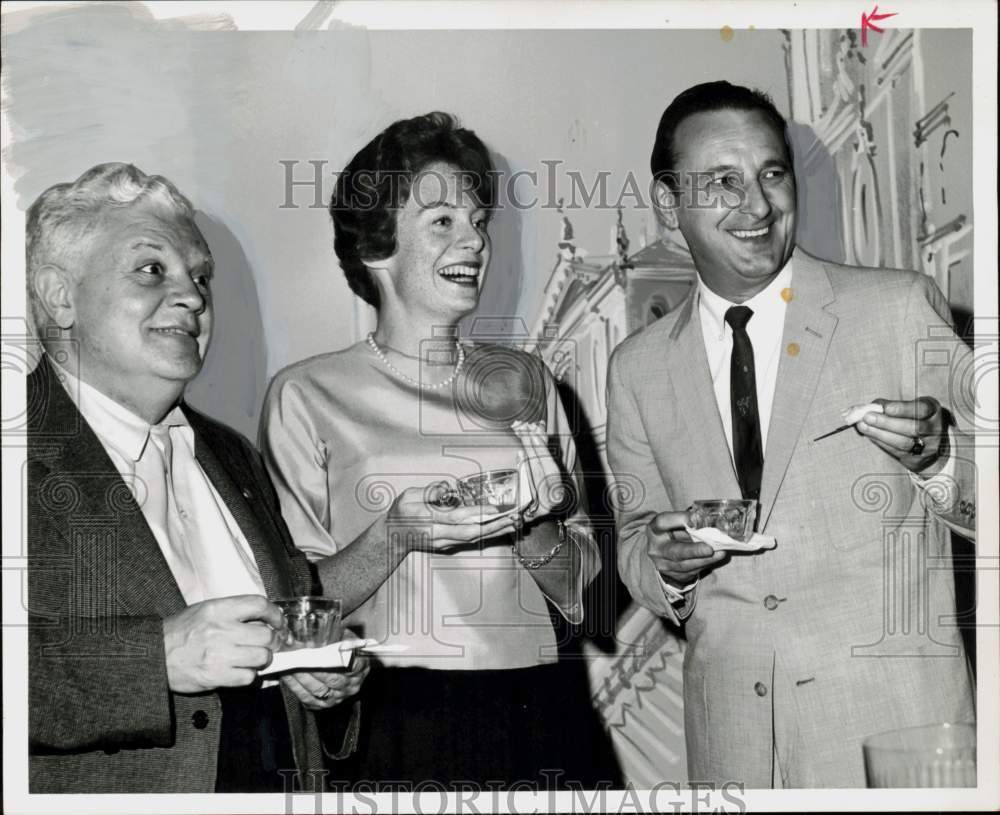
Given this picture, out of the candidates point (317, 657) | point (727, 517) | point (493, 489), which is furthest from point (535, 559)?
point (317, 657)

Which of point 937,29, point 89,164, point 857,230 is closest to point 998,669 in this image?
point 857,230

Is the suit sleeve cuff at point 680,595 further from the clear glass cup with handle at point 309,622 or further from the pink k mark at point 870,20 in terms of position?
the pink k mark at point 870,20

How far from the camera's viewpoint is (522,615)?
131 inches

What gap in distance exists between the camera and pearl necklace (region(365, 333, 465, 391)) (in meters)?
3.35

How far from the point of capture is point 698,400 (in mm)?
3314

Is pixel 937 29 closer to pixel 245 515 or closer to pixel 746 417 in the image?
pixel 746 417

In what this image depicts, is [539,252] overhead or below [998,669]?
overhead

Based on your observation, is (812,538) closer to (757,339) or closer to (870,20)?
(757,339)

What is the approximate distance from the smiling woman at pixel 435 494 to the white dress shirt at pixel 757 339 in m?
0.41

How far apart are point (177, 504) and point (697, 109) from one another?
1.64 meters

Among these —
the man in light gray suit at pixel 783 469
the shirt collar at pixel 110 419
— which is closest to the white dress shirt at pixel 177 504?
the shirt collar at pixel 110 419

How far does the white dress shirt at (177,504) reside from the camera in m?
3.22

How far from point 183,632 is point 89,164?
1212 millimetres

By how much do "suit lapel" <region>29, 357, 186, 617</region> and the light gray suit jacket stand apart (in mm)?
1157
